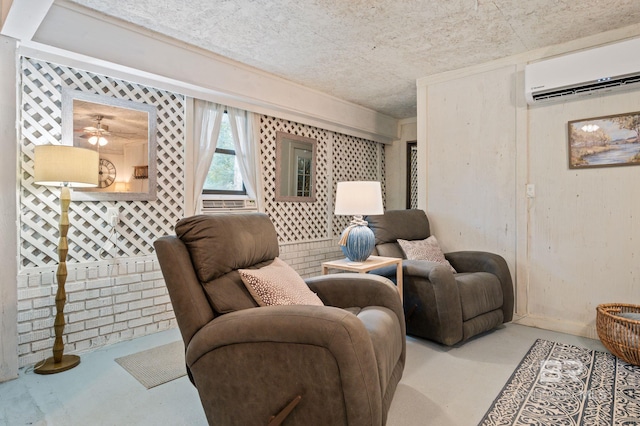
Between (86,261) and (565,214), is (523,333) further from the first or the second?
(86,261)

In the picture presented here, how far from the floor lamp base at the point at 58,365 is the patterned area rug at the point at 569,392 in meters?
2.49

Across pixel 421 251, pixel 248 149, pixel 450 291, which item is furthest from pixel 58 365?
pixel 421 251

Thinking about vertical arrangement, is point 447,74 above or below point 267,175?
above

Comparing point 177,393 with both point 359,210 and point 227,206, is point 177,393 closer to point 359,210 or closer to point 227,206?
point 359,210

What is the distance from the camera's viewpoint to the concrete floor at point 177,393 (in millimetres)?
1770

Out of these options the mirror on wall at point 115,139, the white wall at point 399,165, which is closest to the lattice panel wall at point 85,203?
the mirror on wall at point 115,139

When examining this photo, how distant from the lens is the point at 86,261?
2.70 metres

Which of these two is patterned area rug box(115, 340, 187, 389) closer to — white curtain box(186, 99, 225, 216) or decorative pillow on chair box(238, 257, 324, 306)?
decorative pillow on chair box(238, 257, 324, 306)

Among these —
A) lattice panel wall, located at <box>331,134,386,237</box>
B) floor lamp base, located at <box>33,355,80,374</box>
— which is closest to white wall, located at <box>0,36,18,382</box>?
floor lamp base, located at <box>33,355,80,374</box>

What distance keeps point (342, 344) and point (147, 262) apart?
234cm

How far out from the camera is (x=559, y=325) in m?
3.02

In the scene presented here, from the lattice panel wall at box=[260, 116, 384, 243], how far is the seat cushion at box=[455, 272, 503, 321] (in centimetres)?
203

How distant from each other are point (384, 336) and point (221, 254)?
811 mm

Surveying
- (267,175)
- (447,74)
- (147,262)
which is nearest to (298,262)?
(267,175)
